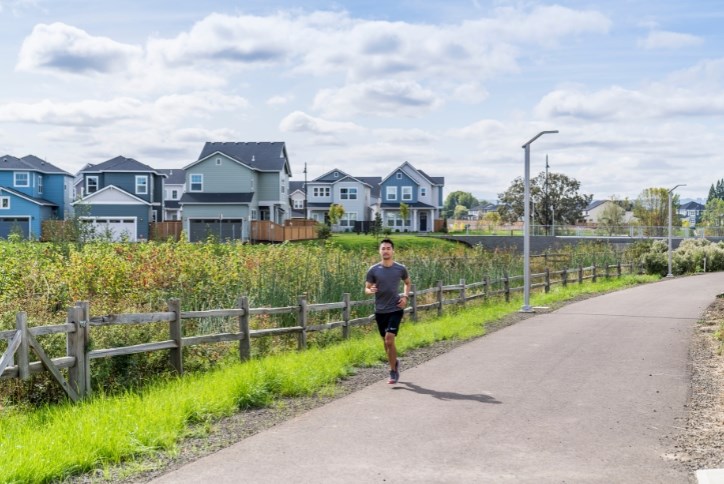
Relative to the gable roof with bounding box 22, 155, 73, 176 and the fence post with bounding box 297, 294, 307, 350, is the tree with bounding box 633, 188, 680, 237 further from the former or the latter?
the fence post with bounding box 297, 294, 307, 350

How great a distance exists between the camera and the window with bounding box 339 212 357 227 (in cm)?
8557

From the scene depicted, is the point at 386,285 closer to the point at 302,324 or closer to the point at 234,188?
the point at 302,324

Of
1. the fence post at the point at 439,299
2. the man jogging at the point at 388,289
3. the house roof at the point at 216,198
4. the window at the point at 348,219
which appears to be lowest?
the fence post at the point at 439,299

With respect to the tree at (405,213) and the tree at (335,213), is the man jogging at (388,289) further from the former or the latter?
the tree at (405,213)

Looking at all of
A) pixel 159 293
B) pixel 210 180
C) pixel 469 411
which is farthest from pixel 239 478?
pixel 210 180

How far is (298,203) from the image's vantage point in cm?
10212

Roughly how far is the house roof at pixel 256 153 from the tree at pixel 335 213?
42.5 ft

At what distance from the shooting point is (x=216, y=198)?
62.6 meters

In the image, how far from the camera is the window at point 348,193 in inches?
3398

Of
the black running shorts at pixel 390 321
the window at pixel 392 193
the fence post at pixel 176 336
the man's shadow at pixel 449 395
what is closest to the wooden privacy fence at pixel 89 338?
the fence post at pixel 176 336

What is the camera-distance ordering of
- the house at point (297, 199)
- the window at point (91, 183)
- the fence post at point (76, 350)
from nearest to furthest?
1. the fence post at point (76, 350)
2. the window at point (91, 183)
3. the house at point (297, 199)

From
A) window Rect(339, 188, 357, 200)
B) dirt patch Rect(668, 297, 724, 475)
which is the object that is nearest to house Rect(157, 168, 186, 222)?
window Rect(339, 188, 357, 200)

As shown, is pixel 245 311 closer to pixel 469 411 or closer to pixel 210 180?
pixel 469 411

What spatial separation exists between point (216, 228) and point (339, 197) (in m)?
27.5
